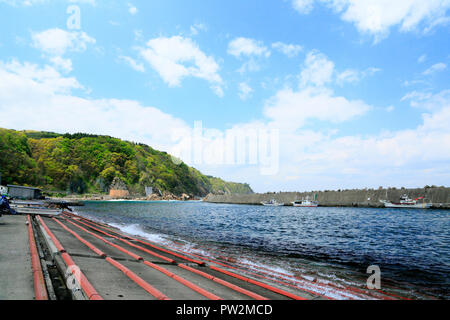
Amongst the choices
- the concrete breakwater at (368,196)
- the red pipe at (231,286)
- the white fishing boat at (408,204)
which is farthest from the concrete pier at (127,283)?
the concrete breakwater at (368,196)

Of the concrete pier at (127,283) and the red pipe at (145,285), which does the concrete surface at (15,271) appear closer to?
the concrete pier at (127,283)

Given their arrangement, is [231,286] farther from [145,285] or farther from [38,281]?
[38,281]

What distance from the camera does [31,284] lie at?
562 cm

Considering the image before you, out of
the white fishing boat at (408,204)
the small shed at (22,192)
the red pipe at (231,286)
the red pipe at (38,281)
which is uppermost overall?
the red pipe at (38,281)

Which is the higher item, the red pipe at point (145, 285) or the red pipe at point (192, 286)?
the red pipe at point (145, 285)

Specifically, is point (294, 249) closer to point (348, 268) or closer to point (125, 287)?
point (348, 268)

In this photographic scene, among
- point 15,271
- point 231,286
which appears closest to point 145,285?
point 231,286

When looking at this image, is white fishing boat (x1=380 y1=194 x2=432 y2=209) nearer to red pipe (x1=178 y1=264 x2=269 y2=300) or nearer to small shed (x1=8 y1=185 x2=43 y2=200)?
red pipe (x1=178 y1=264 x2=269 y2=300)

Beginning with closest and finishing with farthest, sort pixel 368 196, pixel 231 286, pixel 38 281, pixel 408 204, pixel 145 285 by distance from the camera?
pixel 38 281, pixel 145 285, pixel 231 286, pixel 408 204, pixel 368 196

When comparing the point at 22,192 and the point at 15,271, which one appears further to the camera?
the point at 22,192

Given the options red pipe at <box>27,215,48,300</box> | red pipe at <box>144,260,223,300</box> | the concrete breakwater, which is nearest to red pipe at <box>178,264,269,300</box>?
red pipe at <box>144,260,223,300</box>

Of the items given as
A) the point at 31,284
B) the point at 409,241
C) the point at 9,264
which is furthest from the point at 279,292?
the point at 409,241

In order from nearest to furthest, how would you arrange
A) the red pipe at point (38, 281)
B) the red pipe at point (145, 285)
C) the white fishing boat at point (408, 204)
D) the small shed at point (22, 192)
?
the red pipe at point (38, 281)
the red pipe at point (145, 285)
the small shed at point (22, 192)
the white fishing boat at point (408, 204)

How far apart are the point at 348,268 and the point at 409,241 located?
13.6 meters
